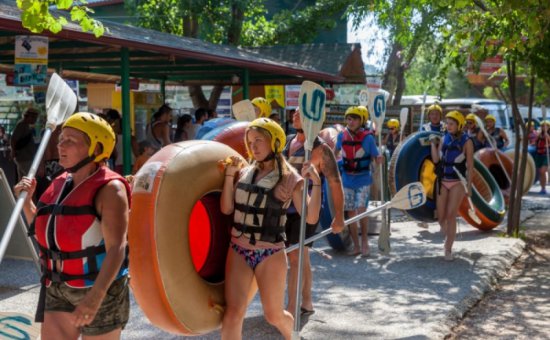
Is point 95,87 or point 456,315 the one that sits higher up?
point 95,87

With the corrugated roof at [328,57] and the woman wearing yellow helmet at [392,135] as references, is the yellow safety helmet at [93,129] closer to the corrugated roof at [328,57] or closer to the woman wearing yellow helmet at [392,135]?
Result: the woman wearing yellow helmet at [392,135]

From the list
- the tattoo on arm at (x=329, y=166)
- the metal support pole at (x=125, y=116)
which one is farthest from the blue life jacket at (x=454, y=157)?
the metal support pole at (x=125, y=116)

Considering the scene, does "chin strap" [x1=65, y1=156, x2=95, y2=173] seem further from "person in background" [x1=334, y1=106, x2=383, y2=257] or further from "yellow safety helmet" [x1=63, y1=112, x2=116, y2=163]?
"person in background" [x1=334, y1=106, x2=383, y2=257]

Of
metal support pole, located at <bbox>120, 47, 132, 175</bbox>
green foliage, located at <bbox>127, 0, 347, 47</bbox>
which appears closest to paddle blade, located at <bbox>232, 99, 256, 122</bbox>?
metal support pole, located at <bbox>120, 47, 132, 175</bbox>

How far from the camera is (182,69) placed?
14.8 metres

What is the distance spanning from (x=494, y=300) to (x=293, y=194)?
3527mm

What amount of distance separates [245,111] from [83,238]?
11.1 ft

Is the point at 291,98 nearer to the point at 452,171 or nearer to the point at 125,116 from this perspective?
the point at 125,116

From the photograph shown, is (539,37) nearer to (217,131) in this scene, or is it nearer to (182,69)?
(217,131)

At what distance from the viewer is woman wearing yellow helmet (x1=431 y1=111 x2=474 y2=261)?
8828mm

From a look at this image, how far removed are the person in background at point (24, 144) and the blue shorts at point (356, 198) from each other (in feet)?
12.4


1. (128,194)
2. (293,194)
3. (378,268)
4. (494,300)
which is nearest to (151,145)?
(378,268)

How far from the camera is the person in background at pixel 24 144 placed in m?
9.59

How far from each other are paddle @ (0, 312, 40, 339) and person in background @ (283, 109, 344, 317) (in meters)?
1.92
